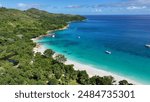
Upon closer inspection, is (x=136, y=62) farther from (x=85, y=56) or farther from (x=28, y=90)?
(x=28, y=90)

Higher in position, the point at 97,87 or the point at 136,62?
the point at 97,87

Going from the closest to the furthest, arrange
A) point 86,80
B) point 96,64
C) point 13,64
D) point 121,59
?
point 86,80 < point 13,64 < point 96,64 < point 121,59

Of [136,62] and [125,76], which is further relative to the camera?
[136,62]

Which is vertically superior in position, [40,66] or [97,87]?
[97,87]

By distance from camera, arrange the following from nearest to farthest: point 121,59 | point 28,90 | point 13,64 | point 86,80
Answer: point 28,90, point 86,80, point 13,64, point 121,59

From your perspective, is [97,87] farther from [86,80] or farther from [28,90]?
[86,80]

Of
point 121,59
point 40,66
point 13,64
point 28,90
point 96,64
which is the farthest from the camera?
point 121,59

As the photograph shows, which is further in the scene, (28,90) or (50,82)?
(50,82)

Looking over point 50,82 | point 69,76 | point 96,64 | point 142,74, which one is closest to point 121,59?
point 96,64

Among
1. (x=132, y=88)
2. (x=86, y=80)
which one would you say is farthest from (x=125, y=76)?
(x=132, y=88)
